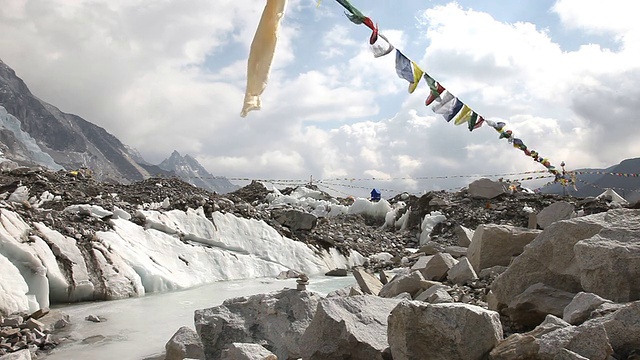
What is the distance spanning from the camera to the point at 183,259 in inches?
408

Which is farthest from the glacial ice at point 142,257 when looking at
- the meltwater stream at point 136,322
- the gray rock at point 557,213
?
the gray rock at point 557,213

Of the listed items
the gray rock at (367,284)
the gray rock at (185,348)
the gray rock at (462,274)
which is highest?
the gray rock at (462,274)

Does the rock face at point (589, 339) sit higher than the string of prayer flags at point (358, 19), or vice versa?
the string of prayer flags at point (358, 19)

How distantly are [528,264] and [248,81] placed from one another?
3.48 meters

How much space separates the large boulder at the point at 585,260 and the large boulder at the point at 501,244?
7.01 ft

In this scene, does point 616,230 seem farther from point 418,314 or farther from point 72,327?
point 72,327

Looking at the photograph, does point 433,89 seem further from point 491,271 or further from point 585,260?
point 585,260

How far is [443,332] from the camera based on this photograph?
123 inches

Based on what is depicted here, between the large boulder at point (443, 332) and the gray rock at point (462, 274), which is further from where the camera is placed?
the gray rock at point (462, 274)

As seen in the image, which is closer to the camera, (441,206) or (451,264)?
(451,264)

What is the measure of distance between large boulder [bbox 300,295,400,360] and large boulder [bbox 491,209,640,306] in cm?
140

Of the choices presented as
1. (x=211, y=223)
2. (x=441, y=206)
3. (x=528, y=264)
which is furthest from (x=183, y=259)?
(x=441, y=206)

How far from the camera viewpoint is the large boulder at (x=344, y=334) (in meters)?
3.56

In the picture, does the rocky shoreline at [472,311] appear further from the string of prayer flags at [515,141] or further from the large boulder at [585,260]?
the string of prayer flags at [515,141]
